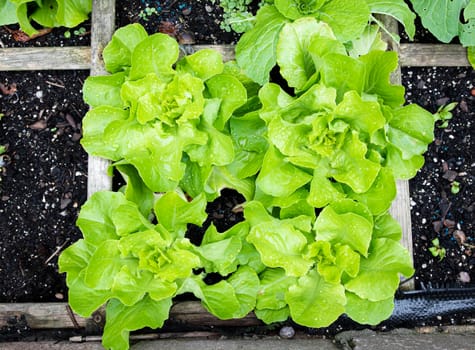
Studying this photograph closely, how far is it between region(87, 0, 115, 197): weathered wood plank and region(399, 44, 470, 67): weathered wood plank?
115cm

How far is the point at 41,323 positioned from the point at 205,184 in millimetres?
869

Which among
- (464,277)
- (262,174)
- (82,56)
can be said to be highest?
(82,56)

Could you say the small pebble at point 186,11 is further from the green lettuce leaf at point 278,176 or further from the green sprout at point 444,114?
the green sprout at point 444,114

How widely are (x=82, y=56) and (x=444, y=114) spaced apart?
1.47m

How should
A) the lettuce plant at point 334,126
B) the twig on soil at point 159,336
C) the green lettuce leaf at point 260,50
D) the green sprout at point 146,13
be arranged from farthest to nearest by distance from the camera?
the green sprout at point 146,13 → the twig on soil at point 159,336 → the green lettuce leaf at point 260,50 → the lettuce plant at point 334,126

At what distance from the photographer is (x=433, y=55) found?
7.46 ft

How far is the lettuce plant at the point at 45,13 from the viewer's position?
2.16m

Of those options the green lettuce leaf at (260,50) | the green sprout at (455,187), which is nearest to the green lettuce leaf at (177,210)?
the green lettuce leaf at (260,50)

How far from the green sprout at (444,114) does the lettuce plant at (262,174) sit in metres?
0.42

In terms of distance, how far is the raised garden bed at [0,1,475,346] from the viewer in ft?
7.21

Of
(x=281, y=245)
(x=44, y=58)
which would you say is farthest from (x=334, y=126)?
(x=44, y=58)

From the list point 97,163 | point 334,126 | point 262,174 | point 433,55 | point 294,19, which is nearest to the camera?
point 334,126

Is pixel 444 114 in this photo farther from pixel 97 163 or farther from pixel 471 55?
pixel 97 163

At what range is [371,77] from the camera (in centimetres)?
190
